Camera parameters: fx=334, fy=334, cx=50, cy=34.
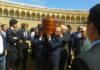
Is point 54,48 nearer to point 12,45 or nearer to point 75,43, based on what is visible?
Answer: point 12,45

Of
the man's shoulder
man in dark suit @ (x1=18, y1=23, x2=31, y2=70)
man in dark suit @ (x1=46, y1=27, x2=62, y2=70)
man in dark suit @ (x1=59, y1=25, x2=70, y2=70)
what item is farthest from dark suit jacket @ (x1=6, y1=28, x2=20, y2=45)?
the man's shoulder

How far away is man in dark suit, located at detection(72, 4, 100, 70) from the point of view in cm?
228

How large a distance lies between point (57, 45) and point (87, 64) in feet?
23.9

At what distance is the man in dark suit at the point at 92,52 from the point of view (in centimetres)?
228

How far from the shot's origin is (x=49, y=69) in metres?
10.2

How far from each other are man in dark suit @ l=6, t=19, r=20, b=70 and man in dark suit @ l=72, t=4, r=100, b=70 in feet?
29.4

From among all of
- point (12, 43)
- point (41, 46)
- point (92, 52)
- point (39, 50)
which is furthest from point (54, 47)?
point (92, 52)

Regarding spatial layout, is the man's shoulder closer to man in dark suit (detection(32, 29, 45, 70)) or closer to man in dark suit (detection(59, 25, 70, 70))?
man in dark suit (detection(32, 29, 45, 70))

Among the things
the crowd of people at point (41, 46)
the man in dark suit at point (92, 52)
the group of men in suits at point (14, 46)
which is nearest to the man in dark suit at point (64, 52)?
the crowd of people at point (41, 46)

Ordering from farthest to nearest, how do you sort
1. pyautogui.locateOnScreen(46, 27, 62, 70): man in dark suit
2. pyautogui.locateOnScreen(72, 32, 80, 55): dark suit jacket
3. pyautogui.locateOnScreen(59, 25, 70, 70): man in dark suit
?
1. pyautogui.locateOnScreen(72, 32, 80, 55): dark suit jacket
2. pyautogui.locateOnScreen(59, 25, 70, 70): man in dark suit
3. pyautogui.locateOnScreen(46, 27, 62, 70): man in dark suit

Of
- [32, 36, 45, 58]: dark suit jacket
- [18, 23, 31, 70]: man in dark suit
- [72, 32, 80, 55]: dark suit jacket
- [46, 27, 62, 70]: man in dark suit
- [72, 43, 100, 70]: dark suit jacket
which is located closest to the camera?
[72, 43, 100, 70]: dark suit jacket

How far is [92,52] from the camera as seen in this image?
2.38m

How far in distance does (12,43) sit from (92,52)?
376 inches

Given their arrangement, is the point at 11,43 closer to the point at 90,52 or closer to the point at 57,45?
the point at 57,45
